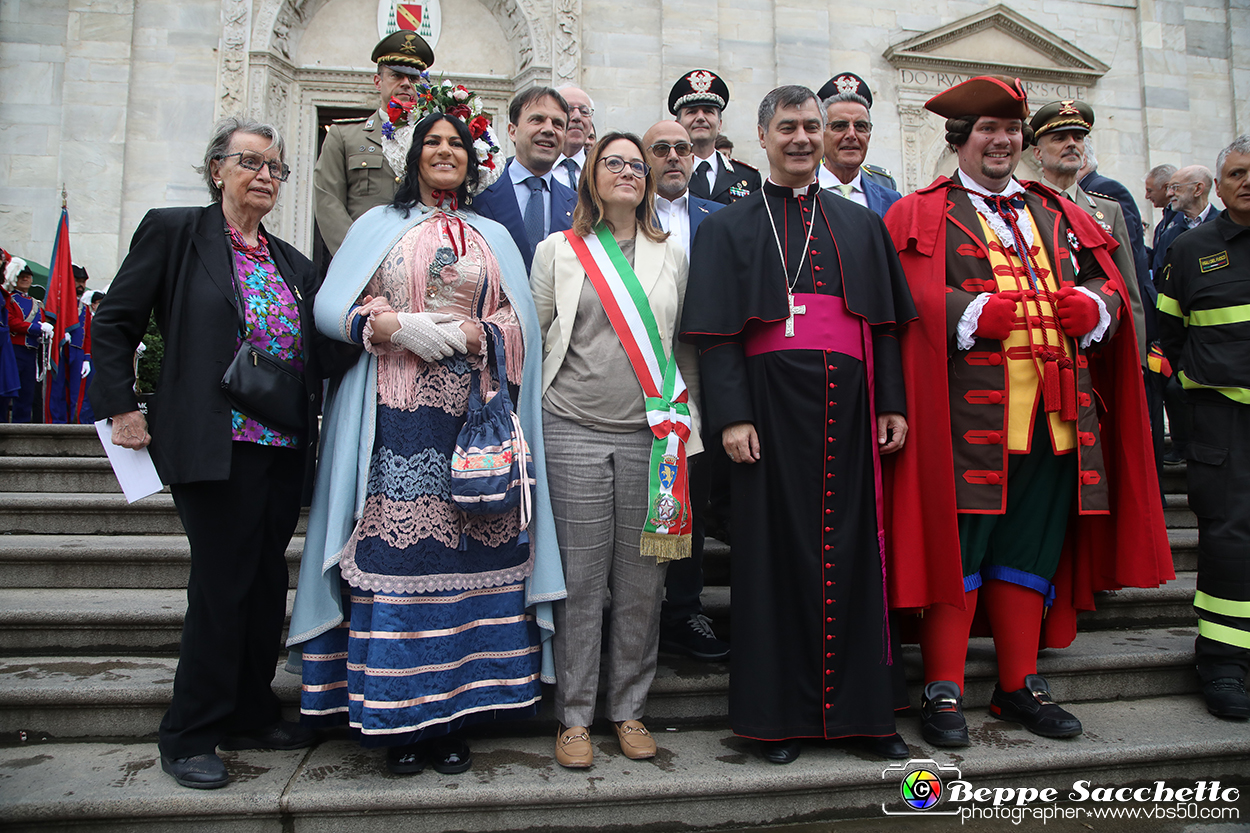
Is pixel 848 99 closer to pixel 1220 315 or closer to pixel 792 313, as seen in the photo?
pixel 792 313

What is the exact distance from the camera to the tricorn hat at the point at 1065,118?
417 cm

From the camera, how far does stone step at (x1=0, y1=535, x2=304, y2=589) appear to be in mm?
Answer: 3869

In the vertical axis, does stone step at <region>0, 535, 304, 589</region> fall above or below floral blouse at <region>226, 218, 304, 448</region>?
below

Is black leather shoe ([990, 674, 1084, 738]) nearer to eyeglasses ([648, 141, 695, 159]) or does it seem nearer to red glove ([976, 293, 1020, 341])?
red glove ([976, 293, 1020, 341])

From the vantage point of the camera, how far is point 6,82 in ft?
28.7

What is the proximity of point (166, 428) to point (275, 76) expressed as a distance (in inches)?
325

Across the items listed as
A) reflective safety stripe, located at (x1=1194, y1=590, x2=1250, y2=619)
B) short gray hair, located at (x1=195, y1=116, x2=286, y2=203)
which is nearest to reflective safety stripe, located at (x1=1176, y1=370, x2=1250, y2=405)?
reflective safety stripe, located at (x1=1194, y1=590, x2=1250, y2=619)

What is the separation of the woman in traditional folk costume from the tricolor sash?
1.06 feet

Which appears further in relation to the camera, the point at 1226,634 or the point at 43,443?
the point at 43,443

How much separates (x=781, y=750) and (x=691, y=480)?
1.17m

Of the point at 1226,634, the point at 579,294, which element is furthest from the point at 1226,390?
the point at 579,294

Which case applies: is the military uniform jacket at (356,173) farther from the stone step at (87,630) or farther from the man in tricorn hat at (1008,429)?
the man in tricorn hat at (1008,429)

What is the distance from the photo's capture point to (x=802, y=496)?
109 inches

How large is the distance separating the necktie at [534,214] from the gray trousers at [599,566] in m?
1.14
